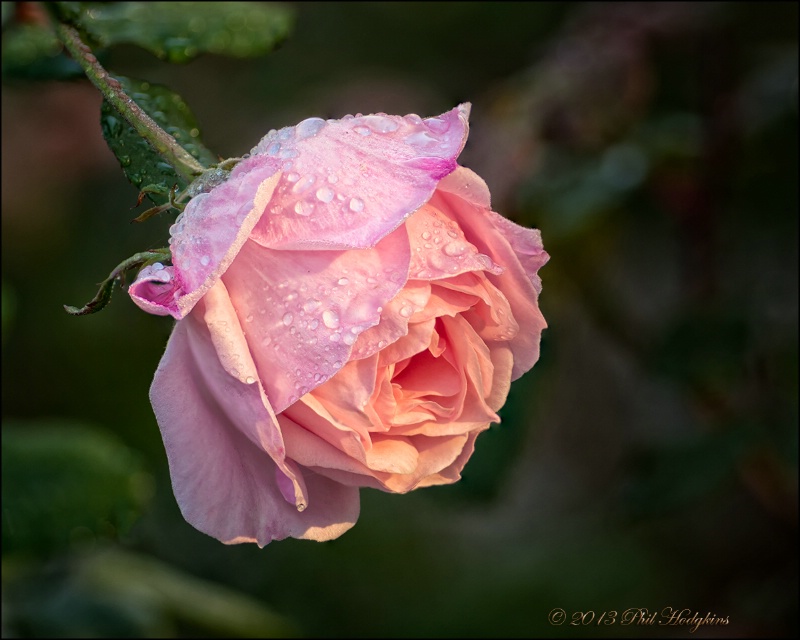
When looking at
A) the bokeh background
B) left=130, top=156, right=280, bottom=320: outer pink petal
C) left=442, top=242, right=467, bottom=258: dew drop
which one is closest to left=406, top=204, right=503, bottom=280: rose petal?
left=442, top=242, right=467, bottom=258: dew drop

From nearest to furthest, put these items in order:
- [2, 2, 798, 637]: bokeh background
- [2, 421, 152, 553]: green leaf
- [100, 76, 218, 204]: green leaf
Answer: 1. [100, 76, 218, 204]: green leaf
2. [2, 421, 152, 553]: green leaf
3. [2, 2, 798, 637]: bokeh background

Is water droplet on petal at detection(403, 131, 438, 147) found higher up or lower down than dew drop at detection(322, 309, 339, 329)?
higher up

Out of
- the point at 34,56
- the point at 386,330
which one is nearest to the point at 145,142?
the point at 386,330

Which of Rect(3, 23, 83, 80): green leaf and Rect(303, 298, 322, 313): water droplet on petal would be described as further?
Rect(3, 23, 83, 80): green leaf

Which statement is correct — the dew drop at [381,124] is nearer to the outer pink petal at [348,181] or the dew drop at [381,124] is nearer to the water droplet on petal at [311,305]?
the outer pink petal at [348,181]

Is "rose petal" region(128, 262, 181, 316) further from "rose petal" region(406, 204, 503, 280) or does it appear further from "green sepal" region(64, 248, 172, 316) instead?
"rose petal" region(406, 204, 503, 280)

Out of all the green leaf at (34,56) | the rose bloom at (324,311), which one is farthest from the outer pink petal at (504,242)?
the green leaf at (34,56)

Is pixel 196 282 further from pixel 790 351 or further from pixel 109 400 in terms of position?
pixel 109 400

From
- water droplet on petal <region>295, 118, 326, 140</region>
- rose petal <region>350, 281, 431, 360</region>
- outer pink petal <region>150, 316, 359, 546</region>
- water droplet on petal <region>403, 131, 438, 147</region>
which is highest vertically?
water droplet on petal <region>295, 118, 326, 140</region>
